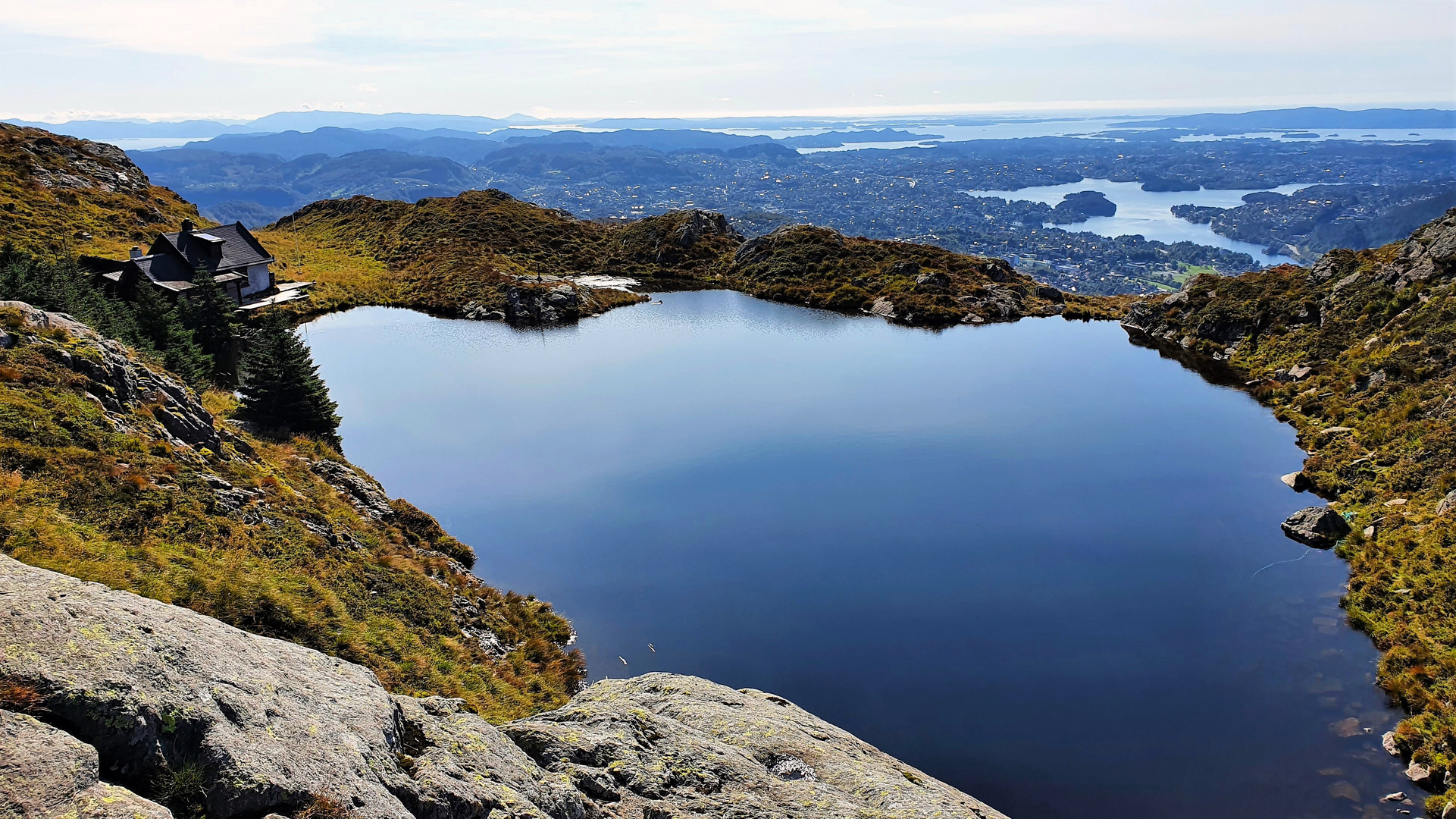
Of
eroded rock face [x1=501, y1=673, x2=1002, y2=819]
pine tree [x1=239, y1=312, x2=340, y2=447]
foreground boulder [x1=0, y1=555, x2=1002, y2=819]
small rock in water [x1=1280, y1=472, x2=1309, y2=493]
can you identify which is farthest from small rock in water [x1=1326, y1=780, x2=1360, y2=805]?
pine tree [x1=239, y1=312, x2=340, y2=447]

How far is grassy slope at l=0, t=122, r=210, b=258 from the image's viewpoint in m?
56.7

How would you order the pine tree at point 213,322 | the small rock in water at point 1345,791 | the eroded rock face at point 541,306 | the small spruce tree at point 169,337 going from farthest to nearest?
the eroded rock face at point 541,306, the pine tree at point 213,322, the small spruce tree at point 169,337, the small rock in water at point 1345,791

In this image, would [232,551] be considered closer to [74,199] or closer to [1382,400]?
[1382,400]

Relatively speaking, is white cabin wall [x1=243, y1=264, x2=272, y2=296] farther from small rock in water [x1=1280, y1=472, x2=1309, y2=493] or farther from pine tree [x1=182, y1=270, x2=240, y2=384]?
small rock in water [x1=1280, y1=472, x2=1309, y2=493]

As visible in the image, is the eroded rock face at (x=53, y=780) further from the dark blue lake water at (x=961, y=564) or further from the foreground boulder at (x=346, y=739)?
the dark blue lake water at (x=961, y=564)

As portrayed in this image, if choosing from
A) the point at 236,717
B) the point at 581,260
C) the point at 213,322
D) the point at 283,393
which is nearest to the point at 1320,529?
the point at 236,717

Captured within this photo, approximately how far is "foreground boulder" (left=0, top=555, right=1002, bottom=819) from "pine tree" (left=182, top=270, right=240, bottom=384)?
1499 inches

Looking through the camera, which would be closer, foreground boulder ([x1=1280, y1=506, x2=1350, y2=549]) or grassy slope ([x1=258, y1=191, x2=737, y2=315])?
foreground boulder ([x1=1280, y1=506, x2=1350, y2=549])

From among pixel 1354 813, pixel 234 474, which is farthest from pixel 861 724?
pixel 234 474

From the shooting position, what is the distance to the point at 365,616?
53.0ft

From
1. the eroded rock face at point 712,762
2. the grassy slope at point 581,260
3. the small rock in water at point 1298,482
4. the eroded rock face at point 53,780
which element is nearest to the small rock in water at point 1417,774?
the eroded rock face at point 712,762

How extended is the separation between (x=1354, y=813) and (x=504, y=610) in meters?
21.8

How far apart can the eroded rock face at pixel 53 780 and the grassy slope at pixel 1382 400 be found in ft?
76.9

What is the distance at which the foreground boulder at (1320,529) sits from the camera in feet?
87.4
